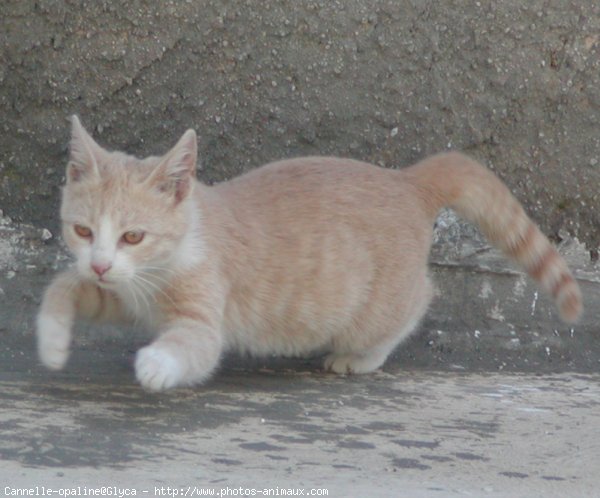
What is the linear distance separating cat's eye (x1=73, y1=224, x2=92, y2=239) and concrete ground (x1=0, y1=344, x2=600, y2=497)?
518 millimetres

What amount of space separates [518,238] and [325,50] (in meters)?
1.08

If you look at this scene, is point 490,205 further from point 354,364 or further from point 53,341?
point 53,341

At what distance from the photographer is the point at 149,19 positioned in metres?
4.64

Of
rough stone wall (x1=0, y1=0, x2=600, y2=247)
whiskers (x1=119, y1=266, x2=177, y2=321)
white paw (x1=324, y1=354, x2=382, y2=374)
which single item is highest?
rough stone wall (x1=0, y1=0, x2=600, y2=247)

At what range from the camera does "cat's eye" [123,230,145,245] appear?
3.76 m

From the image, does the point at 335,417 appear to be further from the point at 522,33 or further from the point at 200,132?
the point at 522,33

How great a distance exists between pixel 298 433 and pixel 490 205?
4.51 feet

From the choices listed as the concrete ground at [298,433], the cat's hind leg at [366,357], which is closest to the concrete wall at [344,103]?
the cat's hind leg at [366,357]

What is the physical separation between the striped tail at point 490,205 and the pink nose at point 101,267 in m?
1.32

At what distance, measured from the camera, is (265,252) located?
4.18 metres

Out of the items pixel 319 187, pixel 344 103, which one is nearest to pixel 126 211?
pixel 319 187

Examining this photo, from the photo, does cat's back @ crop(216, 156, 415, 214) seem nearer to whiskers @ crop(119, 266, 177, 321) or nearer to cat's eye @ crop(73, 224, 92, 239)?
whiskers @ crop(119, 266, 177, 321)

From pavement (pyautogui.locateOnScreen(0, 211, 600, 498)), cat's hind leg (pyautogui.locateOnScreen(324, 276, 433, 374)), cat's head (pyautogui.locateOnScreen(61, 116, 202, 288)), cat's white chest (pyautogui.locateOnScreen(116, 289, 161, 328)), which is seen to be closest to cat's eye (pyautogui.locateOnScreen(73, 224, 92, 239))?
cat's head (pyautogui.locateOnScreen(61, 116, 202, 288))

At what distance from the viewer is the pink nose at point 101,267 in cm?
364
